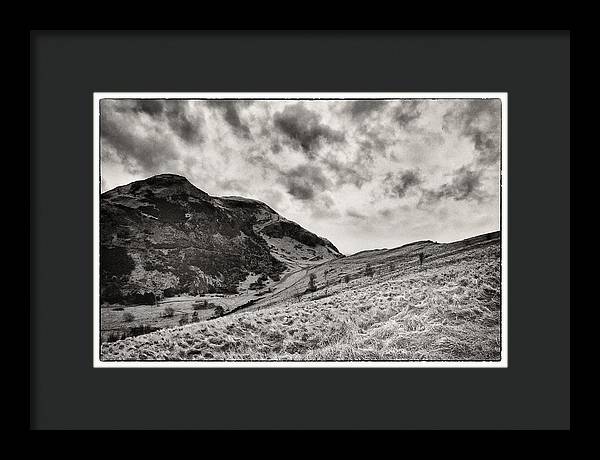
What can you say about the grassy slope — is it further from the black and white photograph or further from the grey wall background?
the grey wall background

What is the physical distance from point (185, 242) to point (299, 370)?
124cm

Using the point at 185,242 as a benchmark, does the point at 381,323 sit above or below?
below

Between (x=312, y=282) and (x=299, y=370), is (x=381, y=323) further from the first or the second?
(x=299, y=370)

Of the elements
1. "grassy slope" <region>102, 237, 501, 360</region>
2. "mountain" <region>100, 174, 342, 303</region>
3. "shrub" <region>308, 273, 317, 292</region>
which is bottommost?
"grassy slope" <region>102, 237, 501, 360</region>

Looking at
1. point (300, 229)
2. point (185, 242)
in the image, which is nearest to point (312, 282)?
point (300, 229)

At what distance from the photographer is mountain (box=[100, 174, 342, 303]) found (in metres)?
3.27

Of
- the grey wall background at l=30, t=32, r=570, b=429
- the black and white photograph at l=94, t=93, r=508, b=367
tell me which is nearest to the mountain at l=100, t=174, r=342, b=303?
the black and white photograph at l=94, t=93, r=508, b=367

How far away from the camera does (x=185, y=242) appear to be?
10.8 feet

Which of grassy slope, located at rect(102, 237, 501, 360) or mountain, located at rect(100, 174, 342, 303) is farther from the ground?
mountain, located at rect(100, 174, 342, 303)

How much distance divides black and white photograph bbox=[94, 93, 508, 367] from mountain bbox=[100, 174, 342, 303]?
0.03ft

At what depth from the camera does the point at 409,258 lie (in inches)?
131
